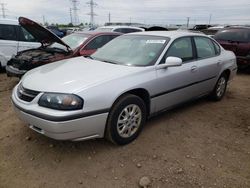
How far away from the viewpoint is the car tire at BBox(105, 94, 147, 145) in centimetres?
305

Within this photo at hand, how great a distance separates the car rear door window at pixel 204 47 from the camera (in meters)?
4.47

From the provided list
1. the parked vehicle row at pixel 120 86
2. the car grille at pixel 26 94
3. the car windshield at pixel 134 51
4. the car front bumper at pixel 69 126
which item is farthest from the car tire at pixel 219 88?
the car grille at pixel 26 94

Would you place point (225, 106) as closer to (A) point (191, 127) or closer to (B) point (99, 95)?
(A) point (191, 127)

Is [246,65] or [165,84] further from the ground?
[165,84]

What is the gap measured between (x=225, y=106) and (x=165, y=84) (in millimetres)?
2029

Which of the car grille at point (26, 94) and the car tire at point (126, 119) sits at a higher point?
the car grille at point (26, 94)

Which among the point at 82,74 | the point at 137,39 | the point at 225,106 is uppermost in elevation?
the point at 137,39

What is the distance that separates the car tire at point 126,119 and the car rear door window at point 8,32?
5820 millimetres

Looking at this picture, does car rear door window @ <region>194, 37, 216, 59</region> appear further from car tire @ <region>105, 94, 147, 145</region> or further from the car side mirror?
car tire @ <region>105, 94, 147, 145</region>

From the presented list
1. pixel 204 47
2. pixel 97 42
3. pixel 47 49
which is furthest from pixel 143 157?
pixel 47 49

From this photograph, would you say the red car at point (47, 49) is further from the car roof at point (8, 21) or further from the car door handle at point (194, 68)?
the car door handle at point (194, 68)

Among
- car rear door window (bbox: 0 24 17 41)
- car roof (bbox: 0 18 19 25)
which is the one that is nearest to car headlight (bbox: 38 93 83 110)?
car rear door window (bbox: 0 24 17 41)

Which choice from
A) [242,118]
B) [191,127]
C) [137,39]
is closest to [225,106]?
[242,118]

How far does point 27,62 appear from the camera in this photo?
5.61m
